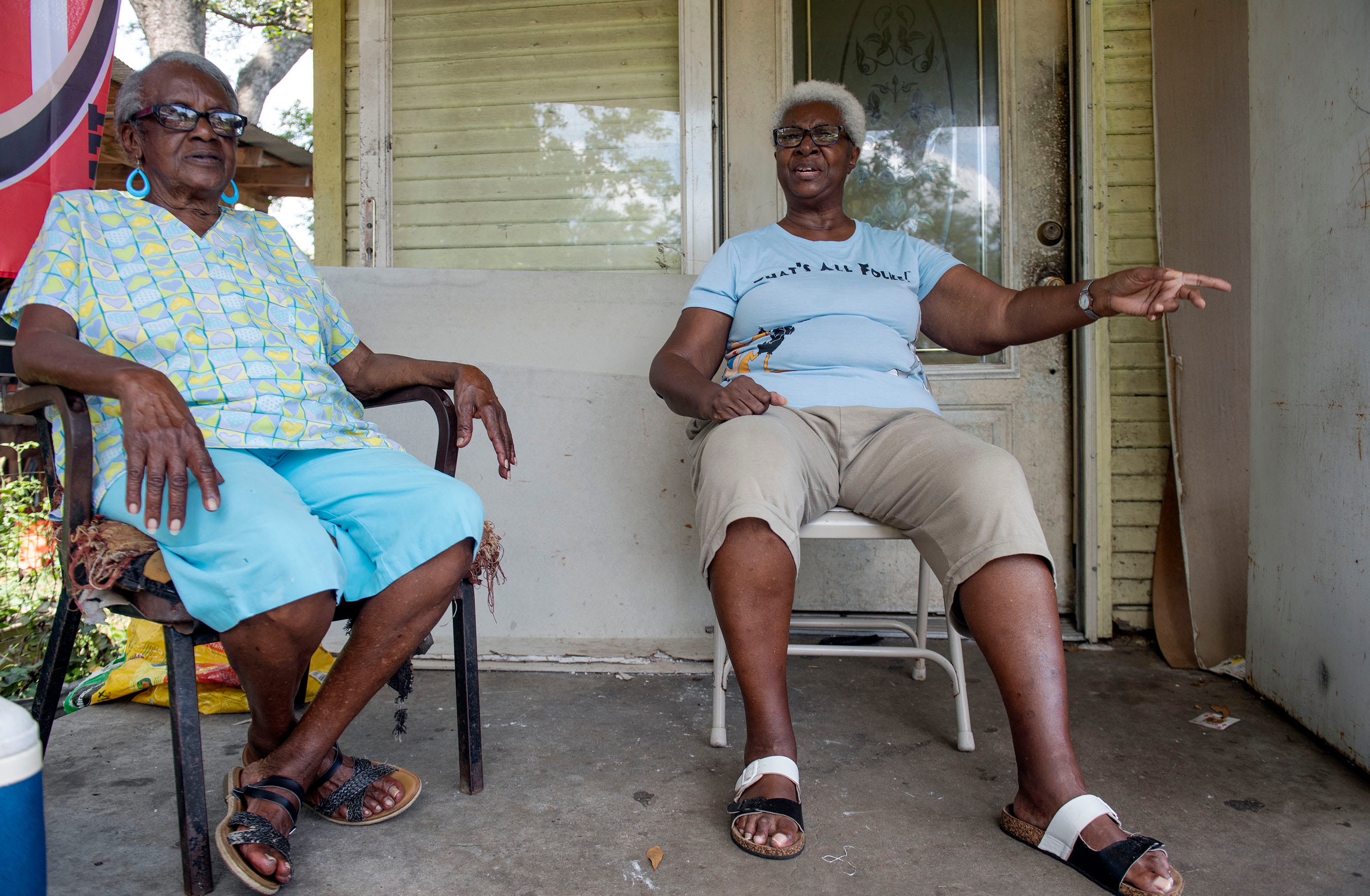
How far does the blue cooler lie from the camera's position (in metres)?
1.11

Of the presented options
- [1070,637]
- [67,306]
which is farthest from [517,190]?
[1070,637]

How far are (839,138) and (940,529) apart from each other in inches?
46.4

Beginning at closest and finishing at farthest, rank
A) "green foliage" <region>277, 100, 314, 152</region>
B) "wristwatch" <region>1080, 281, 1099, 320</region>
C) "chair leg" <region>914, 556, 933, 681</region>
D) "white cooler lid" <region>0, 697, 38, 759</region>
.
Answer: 1. "white cooler lid" <region>0, 697, 38, 759</region>
2. "wristwatch" <region>1080, 281, 1099, 320</region>
3. "chair leg" <region>914, 556, 933, 681</region>
4. "green foliage" <region>277, 100, 314, 152</region>

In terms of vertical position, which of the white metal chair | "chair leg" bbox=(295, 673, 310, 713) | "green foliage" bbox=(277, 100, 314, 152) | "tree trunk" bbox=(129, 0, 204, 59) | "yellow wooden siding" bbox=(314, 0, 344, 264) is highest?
"green foliage" bbox=(277, 100, 314, 152)

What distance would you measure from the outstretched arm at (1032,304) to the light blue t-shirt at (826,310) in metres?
0.07

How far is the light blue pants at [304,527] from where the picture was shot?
1493 millimetres

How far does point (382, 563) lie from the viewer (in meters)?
1.72

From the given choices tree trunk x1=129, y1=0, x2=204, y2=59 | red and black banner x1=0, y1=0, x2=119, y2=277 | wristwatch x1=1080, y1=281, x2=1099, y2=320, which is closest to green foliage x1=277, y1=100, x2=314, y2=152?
tree trunk x1=129, y1=0, x2=204, y2=59

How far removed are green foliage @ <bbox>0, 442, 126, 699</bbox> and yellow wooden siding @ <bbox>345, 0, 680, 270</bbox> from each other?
1755mm

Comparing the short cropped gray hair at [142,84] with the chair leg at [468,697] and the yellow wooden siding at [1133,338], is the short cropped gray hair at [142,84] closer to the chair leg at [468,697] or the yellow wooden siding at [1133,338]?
the chair leg at [468,697]

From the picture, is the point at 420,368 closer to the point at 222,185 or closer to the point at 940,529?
the point at 222,185

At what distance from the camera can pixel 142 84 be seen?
1.79 m

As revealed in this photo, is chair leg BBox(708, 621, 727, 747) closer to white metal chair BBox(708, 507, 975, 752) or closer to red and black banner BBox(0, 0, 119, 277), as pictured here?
white metal chair BBox(708, 507, 975, 752)

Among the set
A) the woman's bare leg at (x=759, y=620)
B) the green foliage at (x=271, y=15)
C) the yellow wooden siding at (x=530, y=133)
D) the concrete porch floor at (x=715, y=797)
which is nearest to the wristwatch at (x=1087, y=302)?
the woman's bare leg at (x=759, y=620)
